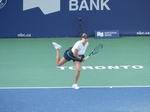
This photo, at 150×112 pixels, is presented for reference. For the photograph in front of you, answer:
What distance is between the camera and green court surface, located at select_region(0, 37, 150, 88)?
13.2 meters

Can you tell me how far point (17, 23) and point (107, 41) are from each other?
4551mm

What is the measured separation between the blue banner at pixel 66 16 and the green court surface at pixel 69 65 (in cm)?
61

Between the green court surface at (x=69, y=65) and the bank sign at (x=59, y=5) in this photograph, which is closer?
the green court surface at (x=69, y=65)

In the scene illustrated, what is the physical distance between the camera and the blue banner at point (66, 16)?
20141 mm

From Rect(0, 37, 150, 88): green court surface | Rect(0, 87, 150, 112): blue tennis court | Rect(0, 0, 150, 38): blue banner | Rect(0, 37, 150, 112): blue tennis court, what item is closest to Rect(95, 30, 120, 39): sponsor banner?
Rect(0, 0, 150, 38): blue banner

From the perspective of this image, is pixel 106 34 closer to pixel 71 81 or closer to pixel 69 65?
pixel 69 65

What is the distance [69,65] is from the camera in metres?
15.2

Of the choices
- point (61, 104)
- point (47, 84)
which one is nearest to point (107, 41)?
point (47, 84)

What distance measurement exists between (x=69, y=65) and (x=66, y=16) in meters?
5.54

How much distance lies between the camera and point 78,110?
34.4 ft

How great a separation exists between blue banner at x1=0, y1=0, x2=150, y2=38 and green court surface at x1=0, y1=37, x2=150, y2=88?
0.61m

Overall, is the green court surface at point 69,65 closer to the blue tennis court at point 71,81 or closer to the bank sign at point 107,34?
the blue tennis court at point 71,81

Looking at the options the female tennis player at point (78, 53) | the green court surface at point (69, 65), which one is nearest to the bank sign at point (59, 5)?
the green court surface at point (69, 65)

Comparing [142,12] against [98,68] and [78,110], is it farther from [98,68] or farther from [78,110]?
[78,110]
